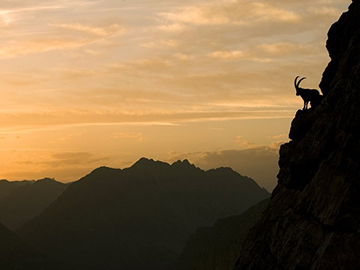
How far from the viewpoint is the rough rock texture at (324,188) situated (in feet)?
90.7

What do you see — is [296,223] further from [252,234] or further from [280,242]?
[252,234]

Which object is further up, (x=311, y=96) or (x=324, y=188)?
(x=311, y=96)

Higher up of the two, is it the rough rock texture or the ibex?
the ibex

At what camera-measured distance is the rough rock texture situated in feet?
90.7

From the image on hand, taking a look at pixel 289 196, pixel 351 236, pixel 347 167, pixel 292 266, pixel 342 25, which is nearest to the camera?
pixel 351 236

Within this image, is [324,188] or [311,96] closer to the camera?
[324,188]

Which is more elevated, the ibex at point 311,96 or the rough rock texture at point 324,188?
the ibex at point 311,96

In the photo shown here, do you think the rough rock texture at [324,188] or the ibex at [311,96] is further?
the ibex at [311,96]

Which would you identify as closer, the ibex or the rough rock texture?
the rough rock texture

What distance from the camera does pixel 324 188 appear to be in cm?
3070

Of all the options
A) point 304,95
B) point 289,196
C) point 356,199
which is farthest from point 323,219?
point 304,95

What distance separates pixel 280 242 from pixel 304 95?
553 inches

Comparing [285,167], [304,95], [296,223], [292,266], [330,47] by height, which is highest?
[330,47]

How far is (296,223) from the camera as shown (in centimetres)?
3300
